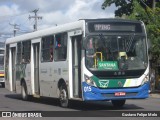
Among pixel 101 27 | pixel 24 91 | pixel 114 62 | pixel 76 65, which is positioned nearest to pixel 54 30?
pixel 76 65

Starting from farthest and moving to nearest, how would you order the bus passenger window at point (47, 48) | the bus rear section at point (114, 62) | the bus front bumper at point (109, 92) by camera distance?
the bus passenger window at point (47, 48) → the bus rear section at point (114, 62) → the bus front bumper at point (109, 92)

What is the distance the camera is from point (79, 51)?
1761 cm

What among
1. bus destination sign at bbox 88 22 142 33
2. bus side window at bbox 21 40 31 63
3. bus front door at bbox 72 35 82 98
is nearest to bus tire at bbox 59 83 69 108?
bus front door at bbox 72 35 82 98

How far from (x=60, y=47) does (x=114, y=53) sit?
2.66m

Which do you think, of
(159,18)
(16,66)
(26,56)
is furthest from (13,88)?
(159,18)

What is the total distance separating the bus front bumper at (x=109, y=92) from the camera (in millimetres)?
16875

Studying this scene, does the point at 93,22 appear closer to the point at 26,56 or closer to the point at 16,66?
the point at 26,56

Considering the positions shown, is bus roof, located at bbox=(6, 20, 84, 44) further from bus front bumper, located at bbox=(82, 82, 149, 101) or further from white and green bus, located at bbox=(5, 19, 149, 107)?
bus front bumper, located at bbox=(82, 82, 149, 101)

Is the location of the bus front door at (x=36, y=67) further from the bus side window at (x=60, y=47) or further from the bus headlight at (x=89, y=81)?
the bus headlight at (x=89, y=81)

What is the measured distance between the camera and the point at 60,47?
1903 centimetres

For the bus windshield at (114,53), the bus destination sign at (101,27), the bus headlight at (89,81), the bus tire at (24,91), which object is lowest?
the bus tire at (24,91)

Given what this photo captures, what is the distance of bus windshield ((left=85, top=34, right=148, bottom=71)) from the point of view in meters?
17.1

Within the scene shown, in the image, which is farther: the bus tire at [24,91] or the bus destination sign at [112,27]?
the bus tire at [24,91]

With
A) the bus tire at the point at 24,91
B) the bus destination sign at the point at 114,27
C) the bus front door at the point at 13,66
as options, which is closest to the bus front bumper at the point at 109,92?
the bus destination sign at the point at 114,27
